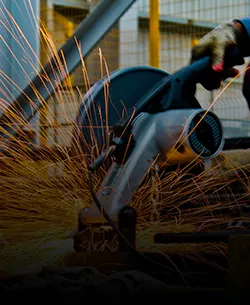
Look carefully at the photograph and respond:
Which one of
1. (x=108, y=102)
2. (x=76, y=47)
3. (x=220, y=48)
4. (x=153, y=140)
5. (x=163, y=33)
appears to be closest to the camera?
(x=153, y=140)

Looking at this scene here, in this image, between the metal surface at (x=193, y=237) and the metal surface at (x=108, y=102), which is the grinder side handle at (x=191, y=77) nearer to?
the metal surface at (x=108, y=102)

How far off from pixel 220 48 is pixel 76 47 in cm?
122

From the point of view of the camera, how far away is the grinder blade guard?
8.24ft

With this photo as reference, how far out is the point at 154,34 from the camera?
473cm

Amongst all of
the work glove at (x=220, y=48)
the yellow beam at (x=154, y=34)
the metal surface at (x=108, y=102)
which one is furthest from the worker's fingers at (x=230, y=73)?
the yellow beam at (x=154, y=34)

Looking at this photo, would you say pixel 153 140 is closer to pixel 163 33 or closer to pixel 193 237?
A: pixel 193 237

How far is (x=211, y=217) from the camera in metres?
3.05

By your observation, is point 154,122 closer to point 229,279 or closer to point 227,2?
point 229,279

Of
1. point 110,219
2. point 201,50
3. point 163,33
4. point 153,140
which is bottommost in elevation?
point 110,219

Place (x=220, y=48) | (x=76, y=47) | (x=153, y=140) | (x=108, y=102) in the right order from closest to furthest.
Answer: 1. (x=153, y=140)
2. (x=220, y=48)
3. (x=108, y=102)
4. (x=76, y=47)

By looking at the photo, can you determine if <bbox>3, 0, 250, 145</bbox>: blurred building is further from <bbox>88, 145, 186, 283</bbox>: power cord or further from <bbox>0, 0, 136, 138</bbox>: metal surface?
<bbox>88, 145, 186, 283</bbox>: power cord

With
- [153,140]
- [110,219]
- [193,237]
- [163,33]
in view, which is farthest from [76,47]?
[193,237]

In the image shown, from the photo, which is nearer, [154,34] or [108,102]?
[108,102]

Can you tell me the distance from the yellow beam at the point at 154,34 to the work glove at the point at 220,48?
1832 millimetres
